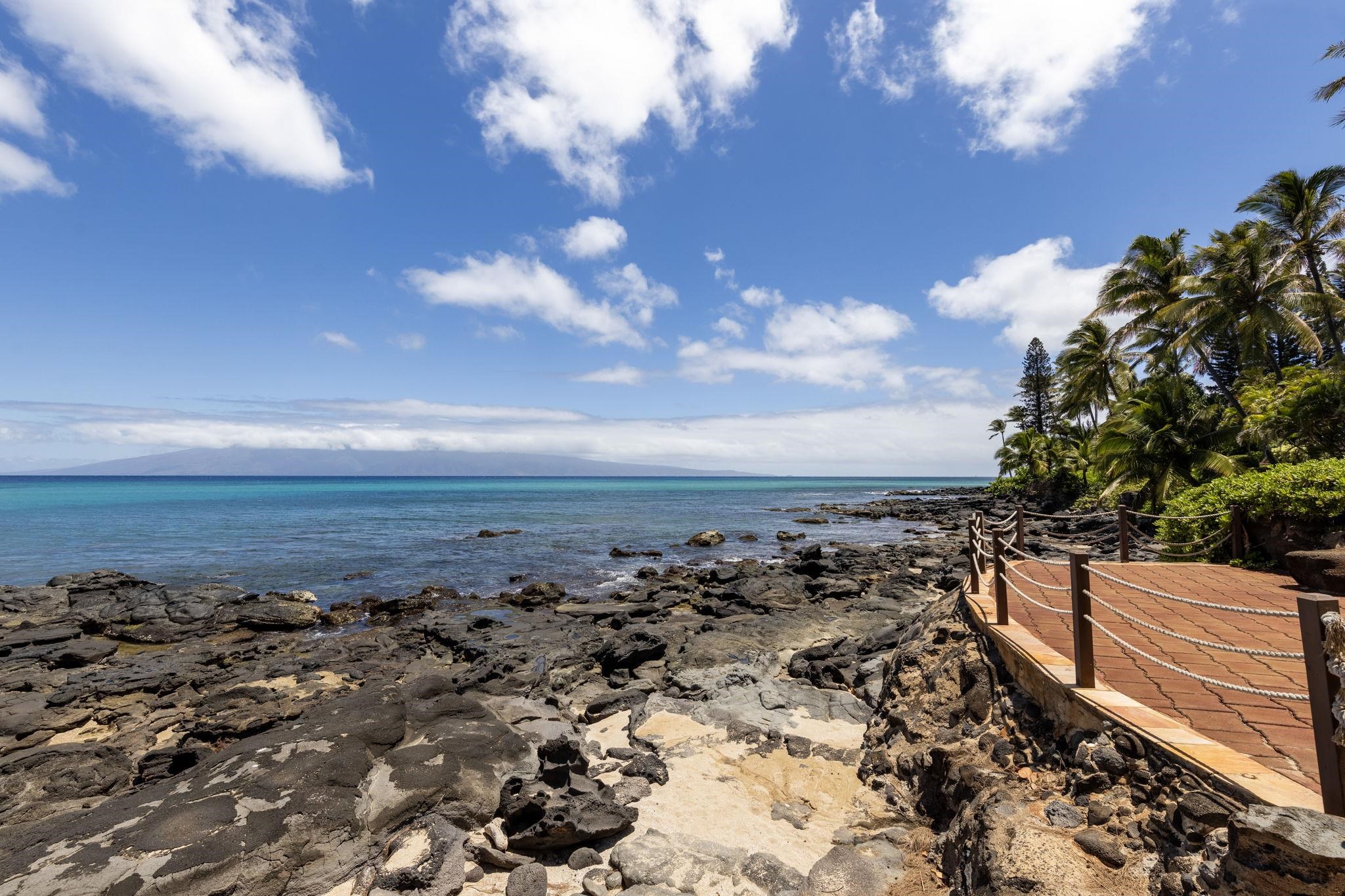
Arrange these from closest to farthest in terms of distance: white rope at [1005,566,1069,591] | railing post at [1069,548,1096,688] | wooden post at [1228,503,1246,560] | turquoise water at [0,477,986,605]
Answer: railing post at [1069,548,1096,688] < white rope at [1005,566,1069,591] < wooden post at [1228,503,1246,560] < turquoise water at [0,477,986,605]

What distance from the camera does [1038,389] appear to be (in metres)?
62.2

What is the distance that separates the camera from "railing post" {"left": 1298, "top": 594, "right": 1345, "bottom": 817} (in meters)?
2.57

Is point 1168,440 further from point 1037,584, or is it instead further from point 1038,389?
point 1038,389

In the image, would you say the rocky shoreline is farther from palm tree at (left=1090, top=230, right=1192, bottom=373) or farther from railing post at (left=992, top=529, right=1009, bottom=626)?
palm tree at (left=1090, top=230, right=1192, bottom=373)

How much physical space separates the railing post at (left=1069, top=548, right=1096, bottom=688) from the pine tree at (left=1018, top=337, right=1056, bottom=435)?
218ft

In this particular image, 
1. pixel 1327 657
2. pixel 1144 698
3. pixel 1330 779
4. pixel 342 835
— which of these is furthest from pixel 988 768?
pixel 342 835

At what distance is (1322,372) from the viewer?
18.1m

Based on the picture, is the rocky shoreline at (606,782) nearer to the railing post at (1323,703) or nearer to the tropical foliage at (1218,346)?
the railing post at (1323,703)

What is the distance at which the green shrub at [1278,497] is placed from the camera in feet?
29.1

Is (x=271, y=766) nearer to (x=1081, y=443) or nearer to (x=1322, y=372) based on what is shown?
(x=1322, y=372)

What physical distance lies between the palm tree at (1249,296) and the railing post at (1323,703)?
1014 inches

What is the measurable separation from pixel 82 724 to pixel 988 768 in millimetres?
13661

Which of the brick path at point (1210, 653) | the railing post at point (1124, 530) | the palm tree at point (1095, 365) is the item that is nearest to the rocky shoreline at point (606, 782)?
the brick path at point (1210, 653)

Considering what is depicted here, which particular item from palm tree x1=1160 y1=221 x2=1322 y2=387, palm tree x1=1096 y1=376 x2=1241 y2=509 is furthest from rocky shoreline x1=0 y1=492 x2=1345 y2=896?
palm tree x1=1160 y1=221 x2=1322 y2=387
